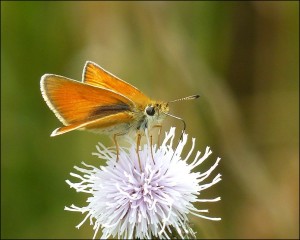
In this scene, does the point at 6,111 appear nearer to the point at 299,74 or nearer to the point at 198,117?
the point at 198,117

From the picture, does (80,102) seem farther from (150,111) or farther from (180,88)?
(180,88)

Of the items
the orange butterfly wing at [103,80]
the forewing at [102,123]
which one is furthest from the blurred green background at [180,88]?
the forewing at [102,123]

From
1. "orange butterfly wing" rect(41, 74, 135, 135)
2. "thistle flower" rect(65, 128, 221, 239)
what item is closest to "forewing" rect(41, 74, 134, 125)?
"orange butterfly wing" rect(41, 74, 135, 135)

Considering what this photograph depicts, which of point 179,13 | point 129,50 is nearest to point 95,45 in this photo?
point 129,50

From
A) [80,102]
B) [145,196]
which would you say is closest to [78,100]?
[80,102]

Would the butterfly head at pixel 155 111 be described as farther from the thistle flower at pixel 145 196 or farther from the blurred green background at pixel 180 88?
the blurred green background at pixel 180 88

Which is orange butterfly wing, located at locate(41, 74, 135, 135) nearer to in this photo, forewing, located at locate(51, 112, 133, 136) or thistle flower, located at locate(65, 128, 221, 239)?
forewing, located at locate(51, 112, 133, 136)
